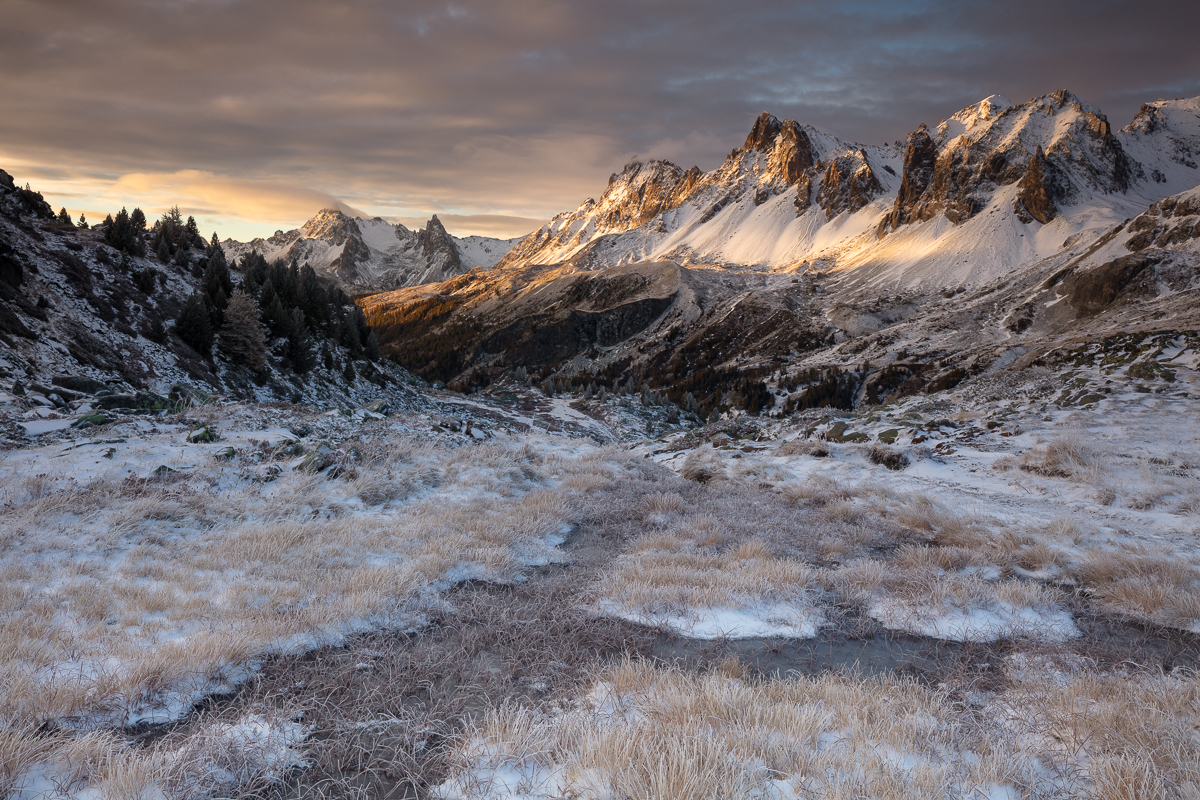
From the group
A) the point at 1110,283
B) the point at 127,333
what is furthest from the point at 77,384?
the point at 1110,283

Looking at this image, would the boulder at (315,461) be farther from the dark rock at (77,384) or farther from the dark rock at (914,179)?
the dark rock at (914,179)

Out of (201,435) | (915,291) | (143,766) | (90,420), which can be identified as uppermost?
(915,291)

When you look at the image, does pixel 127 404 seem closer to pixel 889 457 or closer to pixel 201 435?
pixel 201 435

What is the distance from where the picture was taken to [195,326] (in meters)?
27.6

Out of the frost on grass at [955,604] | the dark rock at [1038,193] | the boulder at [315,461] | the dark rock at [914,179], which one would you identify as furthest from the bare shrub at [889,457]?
the dark rock at [914,179]

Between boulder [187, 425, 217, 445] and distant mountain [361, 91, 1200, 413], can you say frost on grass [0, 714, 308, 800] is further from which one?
distant mountain [361, 91, 1200, 413]

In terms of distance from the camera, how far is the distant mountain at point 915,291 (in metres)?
87.4

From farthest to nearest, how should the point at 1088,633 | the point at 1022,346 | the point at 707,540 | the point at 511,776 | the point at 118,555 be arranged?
the point at 1022,346 < the point at 707,540 < the point at 118,555 < the point at 1088,633 < the point at 511,776

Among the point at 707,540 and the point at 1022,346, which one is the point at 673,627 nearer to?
the point at 707,540

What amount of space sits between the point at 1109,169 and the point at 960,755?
22593 cm

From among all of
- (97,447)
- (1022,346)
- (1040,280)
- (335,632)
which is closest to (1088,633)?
(335,632)

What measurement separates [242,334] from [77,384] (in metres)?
12.5

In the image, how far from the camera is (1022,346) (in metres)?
76.6

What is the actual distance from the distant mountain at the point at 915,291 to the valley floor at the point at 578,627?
220ft
